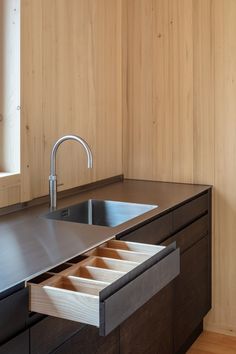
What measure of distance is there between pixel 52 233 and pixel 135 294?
575 mm

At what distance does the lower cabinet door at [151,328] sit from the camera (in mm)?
1948

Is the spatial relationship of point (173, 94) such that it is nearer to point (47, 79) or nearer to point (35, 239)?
point (47, 79)

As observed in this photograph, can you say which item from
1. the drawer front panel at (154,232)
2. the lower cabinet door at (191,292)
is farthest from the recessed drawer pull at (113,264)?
the lower cabinet door at (191,292)

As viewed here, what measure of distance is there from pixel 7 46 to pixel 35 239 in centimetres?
100

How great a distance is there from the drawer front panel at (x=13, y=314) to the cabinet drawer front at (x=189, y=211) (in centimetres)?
122

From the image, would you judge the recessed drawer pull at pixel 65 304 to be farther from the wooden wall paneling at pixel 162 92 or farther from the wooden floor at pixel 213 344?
the wooden wall paneling at pixel 162 92

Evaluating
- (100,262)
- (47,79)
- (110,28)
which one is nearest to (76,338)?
(100,262)

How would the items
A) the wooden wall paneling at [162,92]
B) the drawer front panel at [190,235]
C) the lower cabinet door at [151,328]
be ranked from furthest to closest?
the wooden wall paneling at [162,92], the drawer front panel at [190,235], the lower cabinet door at [151,328]

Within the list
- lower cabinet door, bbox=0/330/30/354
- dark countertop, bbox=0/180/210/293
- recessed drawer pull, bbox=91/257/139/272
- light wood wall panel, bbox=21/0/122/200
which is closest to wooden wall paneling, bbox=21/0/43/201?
light wood wall panel, bbox=21/0/122/200

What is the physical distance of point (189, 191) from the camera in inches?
109

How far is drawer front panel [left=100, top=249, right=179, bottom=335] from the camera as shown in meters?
1.25

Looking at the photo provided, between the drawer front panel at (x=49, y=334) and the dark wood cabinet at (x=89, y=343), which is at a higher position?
the drawer front panel at (x=49, y=334)

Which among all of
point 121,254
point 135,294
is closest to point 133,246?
point 121,254

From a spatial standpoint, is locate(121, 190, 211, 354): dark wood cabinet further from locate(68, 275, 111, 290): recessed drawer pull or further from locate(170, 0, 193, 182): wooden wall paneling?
locate(68, 275, 111, 290): recessed drawer pull
